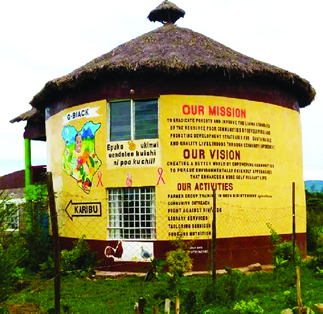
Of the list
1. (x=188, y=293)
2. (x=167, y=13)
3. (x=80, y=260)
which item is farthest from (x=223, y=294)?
(x=167, y=13)

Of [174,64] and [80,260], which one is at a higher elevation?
[174,64]

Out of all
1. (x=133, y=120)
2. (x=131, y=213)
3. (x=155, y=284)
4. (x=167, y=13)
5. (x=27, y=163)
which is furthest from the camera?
(x=27, y=163)

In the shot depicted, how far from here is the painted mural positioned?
1399 centimetres

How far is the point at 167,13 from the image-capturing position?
18016mm

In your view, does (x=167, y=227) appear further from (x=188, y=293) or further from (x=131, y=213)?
(x=188, y=293)

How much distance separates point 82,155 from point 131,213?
2.30 m

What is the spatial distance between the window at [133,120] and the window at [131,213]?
145cm

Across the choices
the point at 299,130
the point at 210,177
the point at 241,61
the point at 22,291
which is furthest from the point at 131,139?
the point at 299,130

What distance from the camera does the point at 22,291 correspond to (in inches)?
439

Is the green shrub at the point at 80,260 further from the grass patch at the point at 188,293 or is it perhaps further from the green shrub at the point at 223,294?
the green shrub at the point at 223,294

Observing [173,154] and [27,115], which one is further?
[27,115]

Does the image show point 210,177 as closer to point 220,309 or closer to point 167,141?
point 167,141

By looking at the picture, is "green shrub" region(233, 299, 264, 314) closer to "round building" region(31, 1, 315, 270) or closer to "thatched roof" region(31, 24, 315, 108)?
"round building" region(31, 1, 315, 270)

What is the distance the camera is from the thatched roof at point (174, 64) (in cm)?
1301
